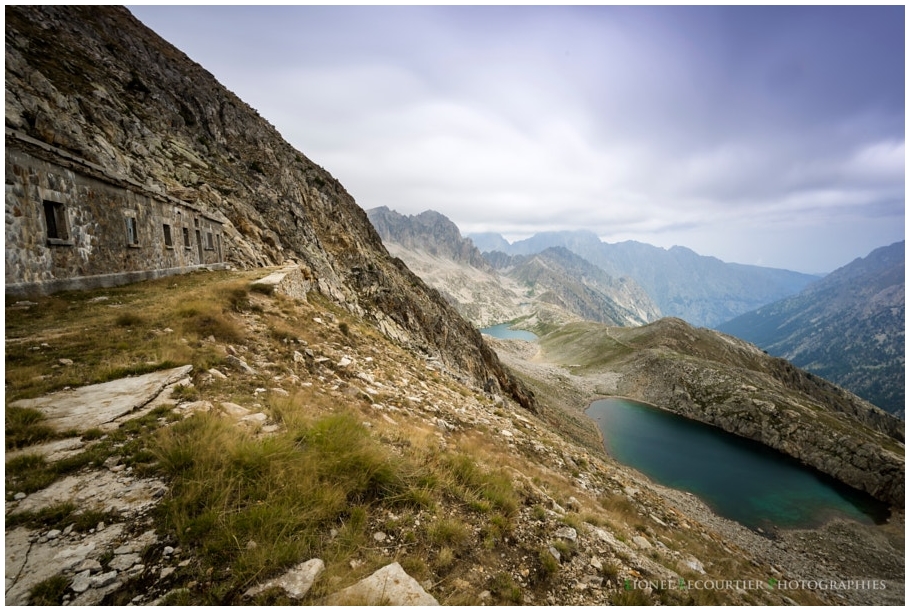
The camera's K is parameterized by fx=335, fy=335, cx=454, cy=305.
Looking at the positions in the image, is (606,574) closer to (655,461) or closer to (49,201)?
(49,201)

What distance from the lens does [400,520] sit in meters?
5.89

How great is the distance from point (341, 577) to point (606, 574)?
5422 mm

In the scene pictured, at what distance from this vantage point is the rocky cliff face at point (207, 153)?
2745 cm

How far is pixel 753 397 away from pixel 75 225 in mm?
93465

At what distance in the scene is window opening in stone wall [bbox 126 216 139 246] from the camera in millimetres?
18562

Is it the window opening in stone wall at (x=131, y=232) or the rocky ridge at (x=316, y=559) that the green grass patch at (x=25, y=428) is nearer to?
the rocky ridge at (x=316, y=559)

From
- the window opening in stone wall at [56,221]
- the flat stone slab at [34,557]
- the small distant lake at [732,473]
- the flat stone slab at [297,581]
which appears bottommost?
the small distant lake at [732,473]

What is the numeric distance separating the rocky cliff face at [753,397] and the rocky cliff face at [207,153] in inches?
1970

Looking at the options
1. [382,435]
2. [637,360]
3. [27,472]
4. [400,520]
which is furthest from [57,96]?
[637,360]

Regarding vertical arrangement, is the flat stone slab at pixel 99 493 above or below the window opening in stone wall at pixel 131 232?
below

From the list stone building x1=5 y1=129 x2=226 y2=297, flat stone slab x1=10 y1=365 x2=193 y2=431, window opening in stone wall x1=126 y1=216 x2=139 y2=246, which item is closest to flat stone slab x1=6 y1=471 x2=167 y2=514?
flat stone slab x1=10 y1=365 x2=193 y2=431

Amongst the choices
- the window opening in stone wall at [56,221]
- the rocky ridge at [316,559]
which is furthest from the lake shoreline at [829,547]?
the window opening in stone wall at [56,221]

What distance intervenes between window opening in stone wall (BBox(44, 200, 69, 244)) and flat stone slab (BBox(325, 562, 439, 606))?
743 inches

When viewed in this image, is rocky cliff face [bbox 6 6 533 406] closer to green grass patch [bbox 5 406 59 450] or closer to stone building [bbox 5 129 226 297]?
stone building [bbox 5 129 226 297]
